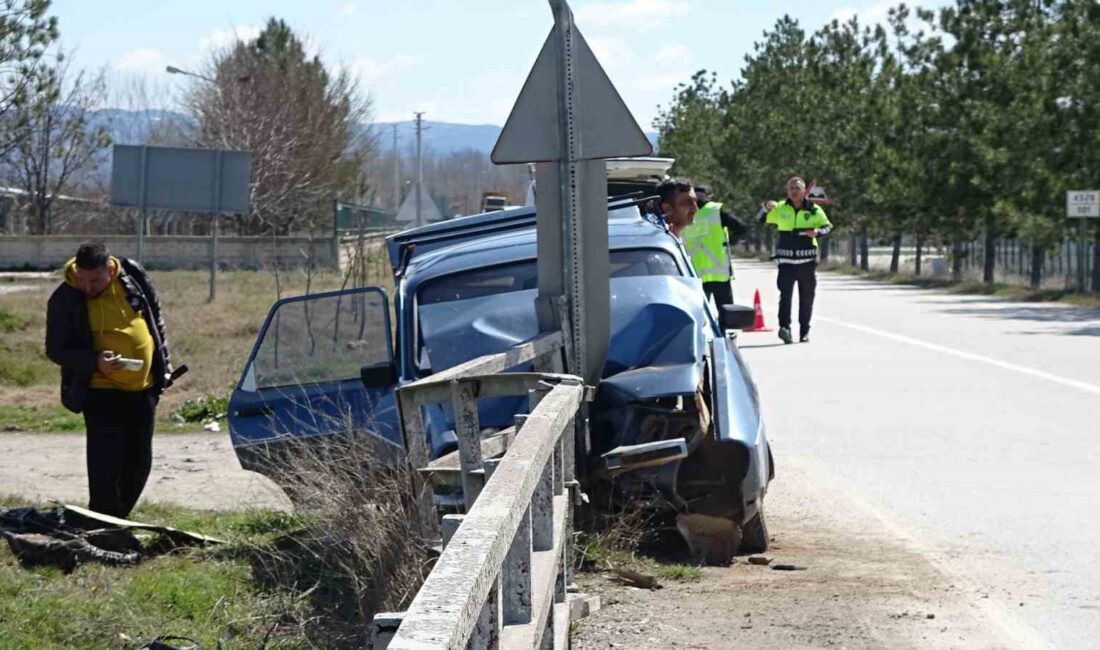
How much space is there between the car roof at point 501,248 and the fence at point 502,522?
1.30m

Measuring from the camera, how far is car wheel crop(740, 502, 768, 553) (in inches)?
313

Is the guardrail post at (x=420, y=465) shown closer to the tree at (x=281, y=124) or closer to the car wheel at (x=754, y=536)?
the car wheel at (x=754, y=536)

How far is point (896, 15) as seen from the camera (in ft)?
172

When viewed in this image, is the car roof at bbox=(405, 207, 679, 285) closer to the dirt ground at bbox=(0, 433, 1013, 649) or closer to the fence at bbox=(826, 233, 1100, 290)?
the dirt ground at bbox=(0, 433, 1013, 649)

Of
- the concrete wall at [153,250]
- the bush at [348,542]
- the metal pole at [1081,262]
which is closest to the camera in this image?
the bush at [348,542]

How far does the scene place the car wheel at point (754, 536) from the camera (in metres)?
7.95

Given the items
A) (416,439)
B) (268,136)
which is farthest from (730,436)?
(268,136)

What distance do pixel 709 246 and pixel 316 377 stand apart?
10103mm

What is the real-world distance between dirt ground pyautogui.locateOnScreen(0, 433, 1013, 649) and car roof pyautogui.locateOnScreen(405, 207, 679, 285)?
1580 mm

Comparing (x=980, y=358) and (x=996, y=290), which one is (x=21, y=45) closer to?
(x=980, y=358)

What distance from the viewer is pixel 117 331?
8.70 meters

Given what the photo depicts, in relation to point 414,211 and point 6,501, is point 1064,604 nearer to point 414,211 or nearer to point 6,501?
point 6,501

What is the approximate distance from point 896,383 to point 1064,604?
28.6ft

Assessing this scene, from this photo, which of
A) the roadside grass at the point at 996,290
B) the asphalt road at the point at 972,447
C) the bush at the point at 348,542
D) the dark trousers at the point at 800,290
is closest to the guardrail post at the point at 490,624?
the bush at the point at 348,542
